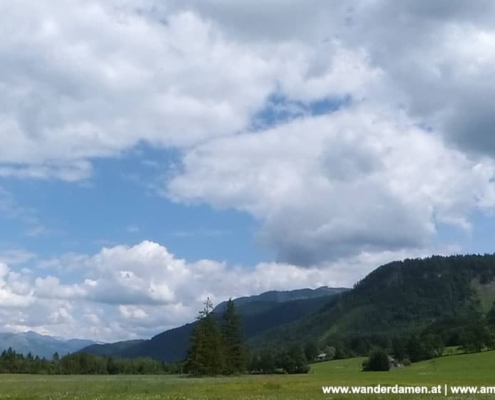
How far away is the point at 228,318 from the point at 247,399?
8793 centimetres

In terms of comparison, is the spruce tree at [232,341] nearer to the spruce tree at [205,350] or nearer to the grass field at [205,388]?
the spruce tree at [205,350]

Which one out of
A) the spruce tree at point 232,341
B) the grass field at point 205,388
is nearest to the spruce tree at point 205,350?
the spruce tree at point 232,341

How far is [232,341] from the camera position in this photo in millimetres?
123625

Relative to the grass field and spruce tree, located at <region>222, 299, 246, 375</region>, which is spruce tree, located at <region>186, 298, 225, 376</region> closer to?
spruce tree, located at <region>222, 299, 246, 375</region>

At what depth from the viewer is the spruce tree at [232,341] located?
120m

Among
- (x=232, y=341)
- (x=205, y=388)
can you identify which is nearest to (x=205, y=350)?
(x=232, y=341)

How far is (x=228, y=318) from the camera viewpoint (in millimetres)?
126688

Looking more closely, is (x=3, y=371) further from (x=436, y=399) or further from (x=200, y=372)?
(x=436, y=399)

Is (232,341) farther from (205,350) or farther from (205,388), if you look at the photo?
(205,388)

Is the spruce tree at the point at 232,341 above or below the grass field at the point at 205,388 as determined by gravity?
above

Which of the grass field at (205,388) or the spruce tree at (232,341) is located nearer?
the grass field at (205,388)

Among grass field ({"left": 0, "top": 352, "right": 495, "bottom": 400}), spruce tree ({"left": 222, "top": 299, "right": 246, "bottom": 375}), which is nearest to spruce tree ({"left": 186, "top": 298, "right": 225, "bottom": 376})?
spruce tree ({"left": 222, "top": 299, "right": 246, "bottom": 375})

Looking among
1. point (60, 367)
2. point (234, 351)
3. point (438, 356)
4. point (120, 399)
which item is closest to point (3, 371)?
point (60, 367)

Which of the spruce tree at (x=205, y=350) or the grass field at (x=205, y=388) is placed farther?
the spruce tree at (x=205, y=350)
